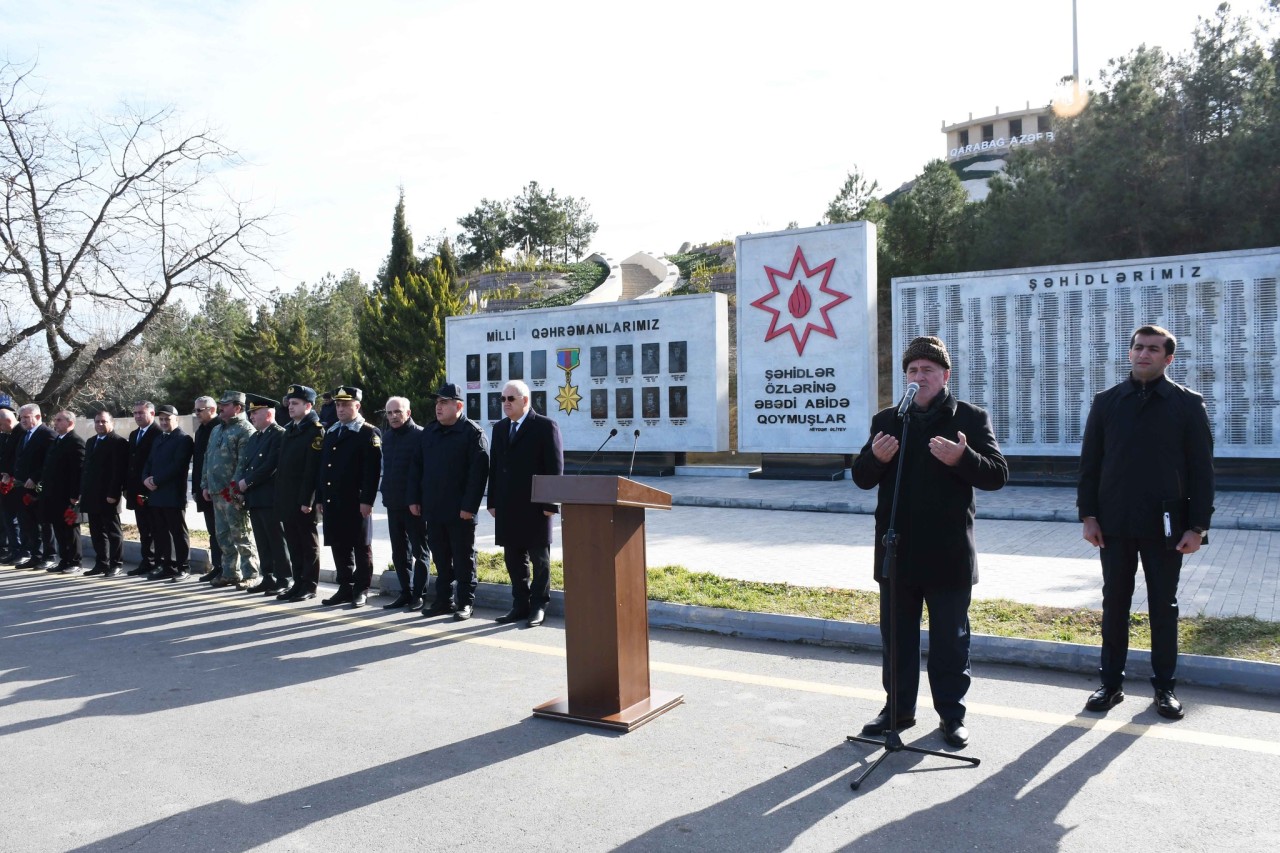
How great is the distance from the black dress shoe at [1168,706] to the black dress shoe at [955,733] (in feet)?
3.65

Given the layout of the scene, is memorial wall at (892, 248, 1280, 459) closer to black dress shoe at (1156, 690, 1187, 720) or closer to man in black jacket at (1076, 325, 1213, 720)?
man in black jacket at (1076, 325, 1213, 720)

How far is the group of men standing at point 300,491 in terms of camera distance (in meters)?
7.78

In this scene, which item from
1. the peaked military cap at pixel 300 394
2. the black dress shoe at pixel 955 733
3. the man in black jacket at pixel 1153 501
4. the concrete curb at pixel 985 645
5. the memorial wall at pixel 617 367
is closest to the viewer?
the black dress shoe at pixel 955 733

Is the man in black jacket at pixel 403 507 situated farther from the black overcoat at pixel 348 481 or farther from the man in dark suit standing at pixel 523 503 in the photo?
the man in dark suit standing at pixel 523 503

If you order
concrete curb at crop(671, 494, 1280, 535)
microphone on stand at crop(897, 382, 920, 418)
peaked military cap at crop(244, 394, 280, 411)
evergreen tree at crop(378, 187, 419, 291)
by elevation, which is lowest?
concrete curb at crop(671, 494, 1280, 535)

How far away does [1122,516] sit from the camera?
5062 mm

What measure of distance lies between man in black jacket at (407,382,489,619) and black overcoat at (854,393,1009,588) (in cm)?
408

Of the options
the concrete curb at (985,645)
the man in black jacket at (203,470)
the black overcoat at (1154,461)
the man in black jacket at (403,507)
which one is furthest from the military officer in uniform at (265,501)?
the black overcoat at (1154,461)

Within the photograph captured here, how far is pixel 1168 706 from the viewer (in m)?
4.85

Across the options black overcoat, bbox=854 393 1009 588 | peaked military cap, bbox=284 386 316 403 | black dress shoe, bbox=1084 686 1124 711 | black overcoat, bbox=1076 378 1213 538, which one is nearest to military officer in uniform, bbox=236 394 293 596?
peaked military cap, bbox=284 386 316 403

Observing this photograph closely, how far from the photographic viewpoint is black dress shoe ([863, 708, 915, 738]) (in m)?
4.60

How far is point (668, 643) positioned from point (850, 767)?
2.61m

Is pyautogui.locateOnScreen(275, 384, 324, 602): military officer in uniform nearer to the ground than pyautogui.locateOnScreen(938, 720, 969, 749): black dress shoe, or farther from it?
farther from it

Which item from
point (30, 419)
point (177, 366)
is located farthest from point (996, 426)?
point (177, 366)
